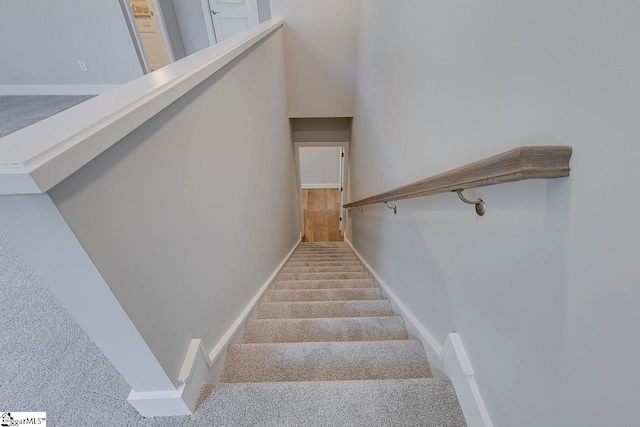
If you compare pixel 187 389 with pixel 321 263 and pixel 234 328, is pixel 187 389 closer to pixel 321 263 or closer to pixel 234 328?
pixel 234 328

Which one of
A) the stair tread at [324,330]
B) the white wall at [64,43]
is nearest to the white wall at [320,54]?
the white wall at [64,43]

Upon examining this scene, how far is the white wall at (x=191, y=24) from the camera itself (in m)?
3.54

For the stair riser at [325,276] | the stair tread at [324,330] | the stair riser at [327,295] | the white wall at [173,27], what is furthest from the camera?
the white wall at [173,27]

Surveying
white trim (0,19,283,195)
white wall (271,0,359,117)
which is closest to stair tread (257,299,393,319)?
white trim (0,19,283,195)

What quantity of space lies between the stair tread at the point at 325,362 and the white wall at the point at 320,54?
9.90ft

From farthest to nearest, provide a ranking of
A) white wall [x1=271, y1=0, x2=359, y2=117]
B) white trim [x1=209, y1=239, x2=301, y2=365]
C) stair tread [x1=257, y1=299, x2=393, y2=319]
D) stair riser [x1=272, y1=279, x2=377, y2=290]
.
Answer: white wall [x1=271, y1=0, x2=359, y2=117], stair riser [x1=272, y1=279, x2=377, y2=290], stair tread [x1=257, y1=299, x2=393, y2=319], white trim [x1=209, y1=239, x2=301, y2=365]

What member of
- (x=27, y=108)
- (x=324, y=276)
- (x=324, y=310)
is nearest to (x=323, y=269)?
(x=324, y=276)

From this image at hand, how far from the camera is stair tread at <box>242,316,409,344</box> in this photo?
138 centimetres

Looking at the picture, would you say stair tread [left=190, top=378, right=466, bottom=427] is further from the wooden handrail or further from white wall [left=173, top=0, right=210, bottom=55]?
white wall [left=173, top=0, right=210, bottom=55]

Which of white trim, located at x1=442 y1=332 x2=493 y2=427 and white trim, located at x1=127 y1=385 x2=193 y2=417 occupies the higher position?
white trim, located at x1=127 y1=385 x2=193 y2=417

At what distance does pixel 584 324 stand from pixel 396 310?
121 cm

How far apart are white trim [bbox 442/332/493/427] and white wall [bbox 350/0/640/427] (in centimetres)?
3

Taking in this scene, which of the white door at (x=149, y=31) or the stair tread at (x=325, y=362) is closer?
the stair tread at (x=325, y=362)

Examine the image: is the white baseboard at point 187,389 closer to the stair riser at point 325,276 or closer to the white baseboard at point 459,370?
the white baseboard at point 459,370
